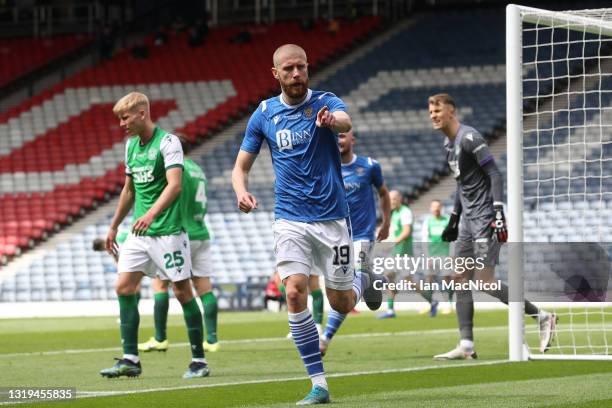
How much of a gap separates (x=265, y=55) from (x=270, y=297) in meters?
15.2

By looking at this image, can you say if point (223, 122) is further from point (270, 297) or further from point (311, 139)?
point (311, 139)

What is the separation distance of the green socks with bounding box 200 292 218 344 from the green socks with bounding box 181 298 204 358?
6.26 ft

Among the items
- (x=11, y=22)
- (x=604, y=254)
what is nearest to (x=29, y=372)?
(x=604, y=254)

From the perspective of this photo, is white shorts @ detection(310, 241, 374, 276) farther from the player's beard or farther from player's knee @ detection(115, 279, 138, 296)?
the player's beard

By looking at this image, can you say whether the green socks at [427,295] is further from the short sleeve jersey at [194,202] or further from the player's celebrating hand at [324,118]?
the player's celebrating hand at [324,118]

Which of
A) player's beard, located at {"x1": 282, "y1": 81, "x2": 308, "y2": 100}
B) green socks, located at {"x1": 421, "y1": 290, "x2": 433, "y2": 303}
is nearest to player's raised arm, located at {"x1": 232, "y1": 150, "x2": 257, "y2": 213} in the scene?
player's beard, located at {"x1": 282, "y1": 81, "x2": 308, "y2": 100}

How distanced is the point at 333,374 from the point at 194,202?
3.15 m

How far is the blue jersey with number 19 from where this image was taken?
7145 mm

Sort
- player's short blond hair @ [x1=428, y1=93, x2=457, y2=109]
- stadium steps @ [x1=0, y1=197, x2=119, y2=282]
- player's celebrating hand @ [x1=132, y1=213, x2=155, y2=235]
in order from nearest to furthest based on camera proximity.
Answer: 1. player's celebrating hand @ [x1=132, y1=213, x2=155, y2=235]
2. player's short blond hair @ [x1=428, y1=93, x2=457, y2=109]
3. stadium steps @ [x1=0, y1=197, x2=119, y2=282]

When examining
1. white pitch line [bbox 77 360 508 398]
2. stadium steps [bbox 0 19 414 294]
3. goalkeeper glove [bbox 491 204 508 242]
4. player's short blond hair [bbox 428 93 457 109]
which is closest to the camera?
white pitch line [bbox 77 360 508 398]

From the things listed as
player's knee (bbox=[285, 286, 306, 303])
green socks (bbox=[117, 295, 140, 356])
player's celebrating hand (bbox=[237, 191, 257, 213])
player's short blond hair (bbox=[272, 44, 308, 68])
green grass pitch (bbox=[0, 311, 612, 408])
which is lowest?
green grass pitch (bbox=[0, 311, 612, 408])

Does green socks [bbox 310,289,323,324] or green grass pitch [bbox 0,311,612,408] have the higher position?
green socks [bbox 310,289,323,324]

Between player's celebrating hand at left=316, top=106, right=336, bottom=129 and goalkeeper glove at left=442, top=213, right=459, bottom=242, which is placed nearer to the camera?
player's celebrating hand at left=316, top=106, right=336, bottom=129

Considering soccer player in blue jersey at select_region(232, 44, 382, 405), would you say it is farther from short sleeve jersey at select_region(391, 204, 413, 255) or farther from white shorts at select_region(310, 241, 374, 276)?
short sleeve jersey at select_region(391, 204, 413, 255)
